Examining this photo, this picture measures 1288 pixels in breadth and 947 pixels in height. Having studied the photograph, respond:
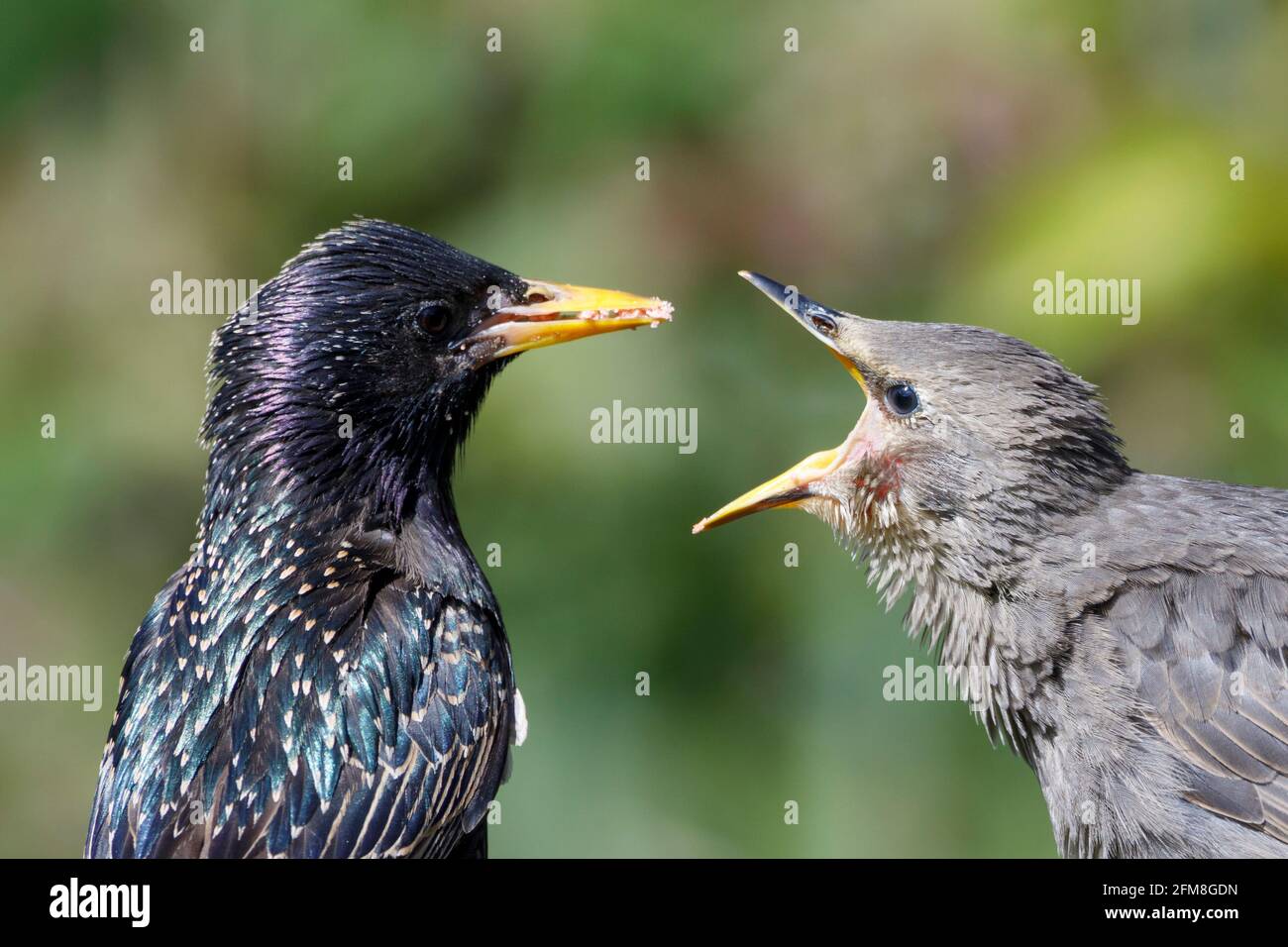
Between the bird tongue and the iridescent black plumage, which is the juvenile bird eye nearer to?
the bird tongue

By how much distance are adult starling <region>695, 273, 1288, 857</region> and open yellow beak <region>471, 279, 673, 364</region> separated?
59 cm

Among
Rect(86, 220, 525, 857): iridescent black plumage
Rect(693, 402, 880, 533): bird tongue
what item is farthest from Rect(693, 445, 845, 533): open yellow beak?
Rect(86, 220, 525, 857): iridescent black plumage

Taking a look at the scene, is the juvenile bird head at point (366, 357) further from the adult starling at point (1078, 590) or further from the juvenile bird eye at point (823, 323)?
the adult starling at point (1078, 590)

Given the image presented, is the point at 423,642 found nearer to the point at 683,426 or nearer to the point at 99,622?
the point at 683,426

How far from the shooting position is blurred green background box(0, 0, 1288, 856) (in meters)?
6.22

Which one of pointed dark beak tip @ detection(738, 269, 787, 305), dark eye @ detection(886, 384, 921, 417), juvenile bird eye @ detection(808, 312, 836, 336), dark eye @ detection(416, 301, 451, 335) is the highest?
pointed dark beak tip @ detection(738, 269, 787, 305)

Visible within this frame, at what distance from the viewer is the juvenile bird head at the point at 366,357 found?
3787mm

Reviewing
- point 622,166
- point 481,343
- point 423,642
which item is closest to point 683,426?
point 622,166

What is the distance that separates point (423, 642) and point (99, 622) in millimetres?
3746

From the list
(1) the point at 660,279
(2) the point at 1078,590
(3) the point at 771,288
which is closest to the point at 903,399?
(3) the point at 771,288

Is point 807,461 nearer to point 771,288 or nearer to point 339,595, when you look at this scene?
point 771,288

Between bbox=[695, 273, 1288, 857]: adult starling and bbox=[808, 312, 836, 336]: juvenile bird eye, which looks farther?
bbox=[808, 312, 836, 336]: juvenile bird eye

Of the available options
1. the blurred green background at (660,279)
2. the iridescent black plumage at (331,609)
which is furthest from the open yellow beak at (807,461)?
the blurred green background at (660,279)

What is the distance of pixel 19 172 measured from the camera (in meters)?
7.07
